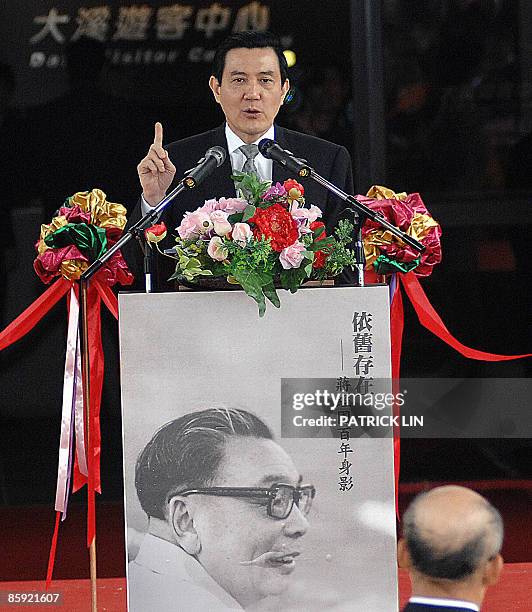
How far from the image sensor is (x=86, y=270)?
2711mm

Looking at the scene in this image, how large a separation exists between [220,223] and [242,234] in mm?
53

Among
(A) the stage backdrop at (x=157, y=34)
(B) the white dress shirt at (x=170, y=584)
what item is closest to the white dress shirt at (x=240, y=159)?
(B) the white dress shirt at (x=170, y=584)

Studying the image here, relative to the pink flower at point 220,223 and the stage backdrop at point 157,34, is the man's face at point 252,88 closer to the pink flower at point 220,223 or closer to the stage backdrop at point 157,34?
the pink flower at point 220,223

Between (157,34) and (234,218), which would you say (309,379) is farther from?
(157,34)

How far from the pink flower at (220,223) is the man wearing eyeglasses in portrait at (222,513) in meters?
0.38

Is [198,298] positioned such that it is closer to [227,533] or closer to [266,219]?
[266,219]

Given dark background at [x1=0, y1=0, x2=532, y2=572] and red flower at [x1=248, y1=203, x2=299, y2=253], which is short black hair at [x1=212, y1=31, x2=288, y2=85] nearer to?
red flower at [x1=248, y1=203, x2=299, y2=253]

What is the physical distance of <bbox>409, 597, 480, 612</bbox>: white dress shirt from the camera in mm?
1533

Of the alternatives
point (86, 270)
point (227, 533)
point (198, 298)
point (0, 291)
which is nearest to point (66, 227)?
point (86, 270)

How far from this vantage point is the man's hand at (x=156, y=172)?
2.67 m

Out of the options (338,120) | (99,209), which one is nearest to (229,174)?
(99,209)

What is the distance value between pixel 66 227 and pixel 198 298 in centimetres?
44

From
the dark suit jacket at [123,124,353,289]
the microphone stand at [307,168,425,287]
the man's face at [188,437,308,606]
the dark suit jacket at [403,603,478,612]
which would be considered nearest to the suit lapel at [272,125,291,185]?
the dark suit jacket at [123,124,353,289]

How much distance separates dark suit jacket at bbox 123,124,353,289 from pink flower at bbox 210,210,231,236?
440mm
